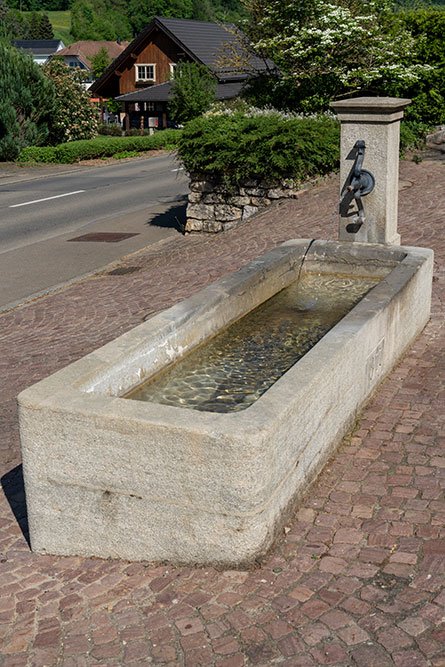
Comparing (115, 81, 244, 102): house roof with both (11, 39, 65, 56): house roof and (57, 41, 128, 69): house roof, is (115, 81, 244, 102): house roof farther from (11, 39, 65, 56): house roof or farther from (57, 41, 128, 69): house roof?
(11, 39, 65, 56): house roof

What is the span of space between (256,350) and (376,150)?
2.76 m

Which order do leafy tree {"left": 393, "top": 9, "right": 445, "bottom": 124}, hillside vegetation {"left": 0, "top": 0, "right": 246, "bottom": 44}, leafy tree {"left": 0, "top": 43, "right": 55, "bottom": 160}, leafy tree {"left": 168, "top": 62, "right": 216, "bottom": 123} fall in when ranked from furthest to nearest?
1. hillside vegetation {"left": 0, "top": 0, "right": 246, "bottom": 44}
2. leafy tree {"left": 168, "top": 62, "right": 216, "bottom": 123}
3. leafy tree {"left": 0, "top": 43, "right": 55, "bottom": 160}
4. leafy tree {"left": 393, "top": 9, "right": 445, "bottom": 124}

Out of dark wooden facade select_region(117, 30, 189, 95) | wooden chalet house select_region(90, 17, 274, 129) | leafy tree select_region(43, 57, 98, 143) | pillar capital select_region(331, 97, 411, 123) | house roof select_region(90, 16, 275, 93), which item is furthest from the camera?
dark wooden facade select_region(117, 30, 189, 95)

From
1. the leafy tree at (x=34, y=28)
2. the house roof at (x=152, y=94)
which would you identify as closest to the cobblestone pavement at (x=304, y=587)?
the house roof at (x=152, y=94)

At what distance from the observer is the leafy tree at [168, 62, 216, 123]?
103 ft

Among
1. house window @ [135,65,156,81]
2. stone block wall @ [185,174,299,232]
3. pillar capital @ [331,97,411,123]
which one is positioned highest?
house window @ [135,65,156,81]

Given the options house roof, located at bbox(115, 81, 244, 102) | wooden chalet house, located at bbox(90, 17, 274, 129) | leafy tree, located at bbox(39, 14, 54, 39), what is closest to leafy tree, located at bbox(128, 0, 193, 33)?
leafy tree, located at bbox(39, 14, 54, 39)

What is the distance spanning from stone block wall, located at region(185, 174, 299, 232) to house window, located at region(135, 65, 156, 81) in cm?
4089

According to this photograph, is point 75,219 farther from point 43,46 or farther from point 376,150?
point 43,46

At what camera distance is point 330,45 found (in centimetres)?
1688

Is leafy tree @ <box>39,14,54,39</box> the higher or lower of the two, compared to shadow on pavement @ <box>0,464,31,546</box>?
higher

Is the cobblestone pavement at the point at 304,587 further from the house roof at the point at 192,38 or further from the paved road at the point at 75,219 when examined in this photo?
the house roof at the point at 192,38

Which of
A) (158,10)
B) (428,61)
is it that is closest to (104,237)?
(428,61)

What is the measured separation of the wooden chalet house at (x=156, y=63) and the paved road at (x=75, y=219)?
69.2 feet
